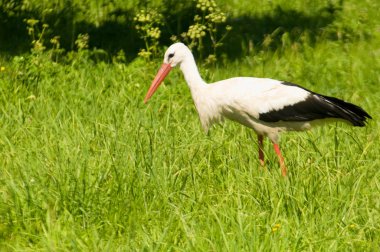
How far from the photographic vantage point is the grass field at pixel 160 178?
457 centimetres

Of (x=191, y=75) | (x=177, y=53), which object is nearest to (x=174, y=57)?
(x=177, y=53)

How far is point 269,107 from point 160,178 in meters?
1.31

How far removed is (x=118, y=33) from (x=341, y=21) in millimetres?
2407

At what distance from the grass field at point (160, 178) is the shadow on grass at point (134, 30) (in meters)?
1.68

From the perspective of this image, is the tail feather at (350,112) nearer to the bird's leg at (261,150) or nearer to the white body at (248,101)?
the white body at (248,101)

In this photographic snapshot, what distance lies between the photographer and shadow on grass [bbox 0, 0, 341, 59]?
30.4 feet

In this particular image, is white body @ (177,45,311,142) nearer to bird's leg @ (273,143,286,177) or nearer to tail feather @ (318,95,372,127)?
bird's leg @ (273,143,286,177)

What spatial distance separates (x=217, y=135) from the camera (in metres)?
6.45

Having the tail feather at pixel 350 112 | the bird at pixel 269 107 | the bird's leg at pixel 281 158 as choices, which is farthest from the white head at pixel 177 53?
the tail feather at pixel 350 112

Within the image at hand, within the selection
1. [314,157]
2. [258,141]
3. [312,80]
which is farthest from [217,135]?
[312,80]

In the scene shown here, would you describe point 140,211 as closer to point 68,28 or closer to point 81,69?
point 81,69

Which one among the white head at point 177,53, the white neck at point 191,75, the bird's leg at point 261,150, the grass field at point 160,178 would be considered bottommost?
the bird's leg at point 261,150

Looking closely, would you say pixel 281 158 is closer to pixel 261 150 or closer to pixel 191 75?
Answer: pixel 261 150

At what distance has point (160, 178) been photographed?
5223mm
